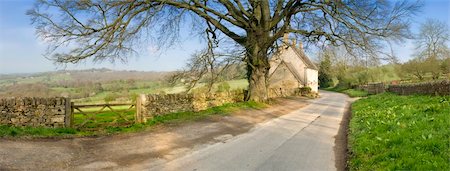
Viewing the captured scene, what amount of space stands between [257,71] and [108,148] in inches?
641

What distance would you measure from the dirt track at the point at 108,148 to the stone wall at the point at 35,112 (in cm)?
333

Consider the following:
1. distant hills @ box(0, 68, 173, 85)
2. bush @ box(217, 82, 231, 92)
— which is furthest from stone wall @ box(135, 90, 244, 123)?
distant hills @ box(0, 68, 173, 85)

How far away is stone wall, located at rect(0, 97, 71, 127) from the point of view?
13312mm

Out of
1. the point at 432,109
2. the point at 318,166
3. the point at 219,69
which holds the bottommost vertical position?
the point at 318,166

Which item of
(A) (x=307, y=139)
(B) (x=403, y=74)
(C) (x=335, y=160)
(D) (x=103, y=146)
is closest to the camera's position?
(C) (x=335, y=160)

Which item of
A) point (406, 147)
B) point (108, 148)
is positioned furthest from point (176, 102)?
point (406, 147)

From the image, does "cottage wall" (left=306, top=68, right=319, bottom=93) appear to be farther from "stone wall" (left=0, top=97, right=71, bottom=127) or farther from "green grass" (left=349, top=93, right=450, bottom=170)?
"green grass" (left=349, top=93, right=450, bottom=170)

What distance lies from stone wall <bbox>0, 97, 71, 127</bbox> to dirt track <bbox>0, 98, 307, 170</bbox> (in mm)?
3333

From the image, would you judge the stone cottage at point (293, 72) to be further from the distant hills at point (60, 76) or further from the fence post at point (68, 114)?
the fence post at point (68, 114)

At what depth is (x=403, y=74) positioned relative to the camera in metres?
54.8

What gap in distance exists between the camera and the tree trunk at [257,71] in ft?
81.0

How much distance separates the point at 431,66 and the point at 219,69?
111 ft

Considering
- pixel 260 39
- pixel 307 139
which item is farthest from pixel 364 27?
pixel 307 139

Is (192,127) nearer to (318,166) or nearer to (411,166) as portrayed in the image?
(318,166)
